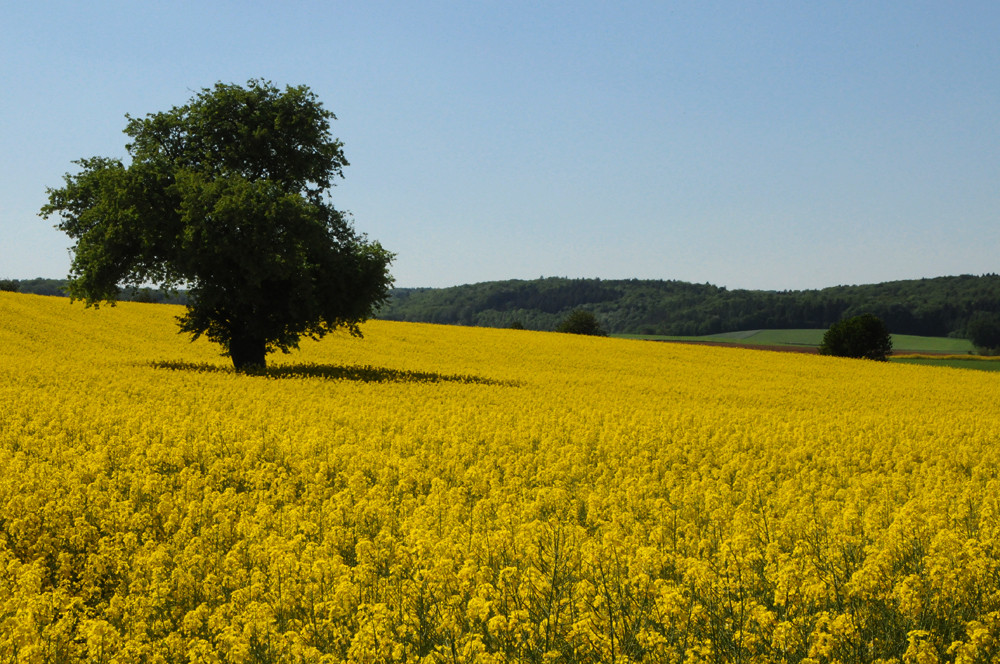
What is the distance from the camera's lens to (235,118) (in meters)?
30.4

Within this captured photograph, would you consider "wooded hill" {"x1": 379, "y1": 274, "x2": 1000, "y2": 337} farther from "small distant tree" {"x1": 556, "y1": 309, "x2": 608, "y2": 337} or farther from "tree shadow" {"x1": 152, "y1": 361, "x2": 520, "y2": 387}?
"tree shadow" {"x1": 152, "y1": 361, "x2": 520, "y2": 387}

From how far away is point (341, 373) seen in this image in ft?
96.6

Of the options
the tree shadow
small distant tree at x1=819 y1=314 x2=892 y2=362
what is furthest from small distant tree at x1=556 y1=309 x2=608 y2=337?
the tree shadow

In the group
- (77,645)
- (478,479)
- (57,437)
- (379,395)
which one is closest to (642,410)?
(379,395)

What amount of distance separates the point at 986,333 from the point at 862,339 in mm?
35016

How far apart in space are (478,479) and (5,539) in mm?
5153

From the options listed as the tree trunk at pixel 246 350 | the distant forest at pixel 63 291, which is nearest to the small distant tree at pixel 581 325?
the distant forest at pixel 63 291

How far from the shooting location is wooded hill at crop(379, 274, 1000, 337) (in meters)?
111

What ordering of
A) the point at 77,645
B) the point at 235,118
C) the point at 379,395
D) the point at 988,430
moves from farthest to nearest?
the point at 235,118 → the point at 379,395 → the point at 988,430 → the point at 77,645

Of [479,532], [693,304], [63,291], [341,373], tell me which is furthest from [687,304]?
[479,532]

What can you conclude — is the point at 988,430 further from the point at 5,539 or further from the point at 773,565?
the point at 5,539

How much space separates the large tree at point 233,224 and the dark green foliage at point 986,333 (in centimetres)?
7746

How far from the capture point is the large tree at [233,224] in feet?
89.4

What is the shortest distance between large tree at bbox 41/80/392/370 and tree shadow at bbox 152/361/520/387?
1249 millimetres
